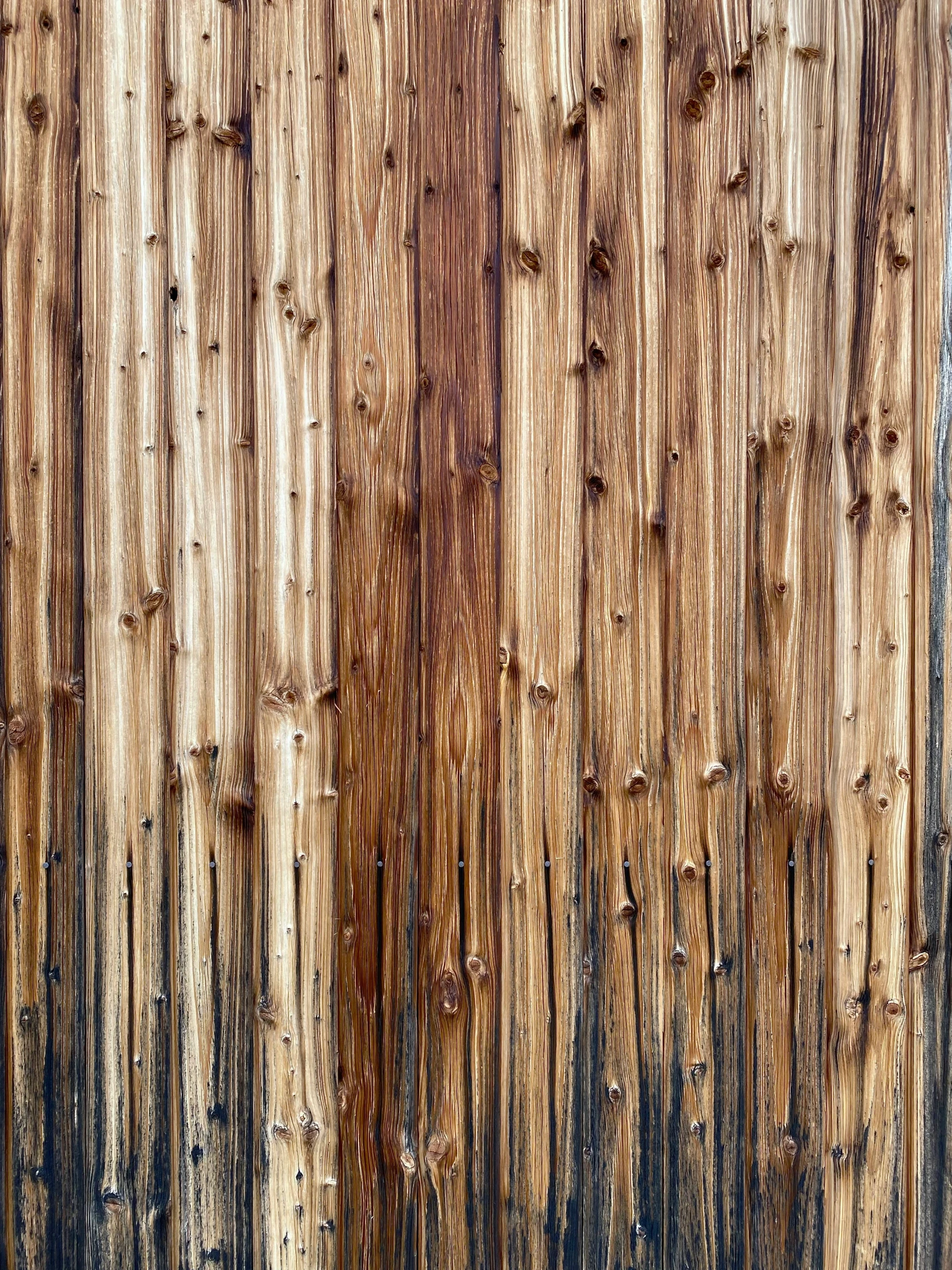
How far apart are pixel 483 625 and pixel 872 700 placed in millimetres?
591

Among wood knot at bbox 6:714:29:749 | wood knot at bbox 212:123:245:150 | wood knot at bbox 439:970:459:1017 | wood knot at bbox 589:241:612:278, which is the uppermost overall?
wood knot at bbox 212:123:245:150

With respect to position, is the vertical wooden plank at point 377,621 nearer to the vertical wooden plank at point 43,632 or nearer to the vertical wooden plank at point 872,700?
the vertical wooden plank at point 43,632

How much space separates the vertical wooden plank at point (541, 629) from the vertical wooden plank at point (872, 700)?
0.39m

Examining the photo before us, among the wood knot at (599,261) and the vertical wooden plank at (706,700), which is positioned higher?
the wood knot at (599,261)

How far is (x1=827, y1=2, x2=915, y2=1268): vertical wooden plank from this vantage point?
1.10 meters

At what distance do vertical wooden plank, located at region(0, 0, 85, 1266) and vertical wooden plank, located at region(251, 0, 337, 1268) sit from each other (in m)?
0.28

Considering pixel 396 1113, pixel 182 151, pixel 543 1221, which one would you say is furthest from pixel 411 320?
pixel 543 1221

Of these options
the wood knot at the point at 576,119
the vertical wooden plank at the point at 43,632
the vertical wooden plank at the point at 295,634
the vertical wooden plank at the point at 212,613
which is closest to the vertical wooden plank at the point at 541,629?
the wood knot at the point at 576,119

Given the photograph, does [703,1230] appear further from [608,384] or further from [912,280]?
[912,280]

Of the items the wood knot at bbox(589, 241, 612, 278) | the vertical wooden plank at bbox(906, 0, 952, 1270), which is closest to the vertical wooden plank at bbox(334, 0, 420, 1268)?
the wood knot at bbox(589, 241, 612, 278)

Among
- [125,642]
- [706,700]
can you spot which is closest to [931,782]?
[706,700]

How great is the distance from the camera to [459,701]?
109 centimetres

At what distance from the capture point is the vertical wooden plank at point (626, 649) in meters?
1.08

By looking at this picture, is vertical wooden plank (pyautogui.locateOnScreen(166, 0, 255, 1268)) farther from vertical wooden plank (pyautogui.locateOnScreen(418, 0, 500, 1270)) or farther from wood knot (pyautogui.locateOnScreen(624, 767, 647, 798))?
wood knot (pyautogui.locateOnScreen(624, 767, 647, 798))
